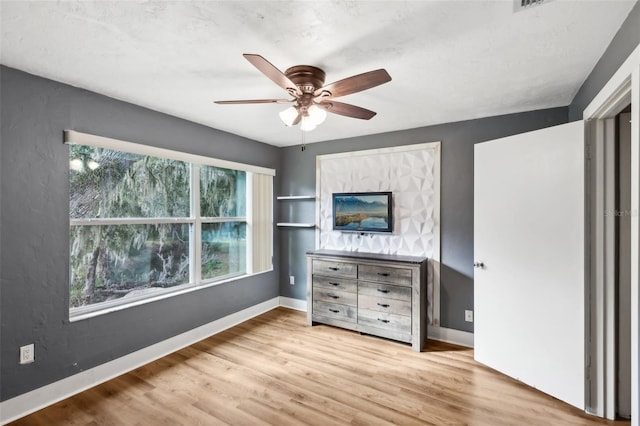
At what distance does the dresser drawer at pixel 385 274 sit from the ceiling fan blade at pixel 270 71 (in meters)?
2.04

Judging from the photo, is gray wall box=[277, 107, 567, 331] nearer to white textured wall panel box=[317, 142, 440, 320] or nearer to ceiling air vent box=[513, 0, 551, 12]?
white textured wall panel box=[317, 142, 440, 320]

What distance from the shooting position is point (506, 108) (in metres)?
2.81

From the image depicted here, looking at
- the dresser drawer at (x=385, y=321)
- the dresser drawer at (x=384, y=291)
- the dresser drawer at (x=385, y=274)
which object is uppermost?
the dresser drawer at (x=385, y=274)

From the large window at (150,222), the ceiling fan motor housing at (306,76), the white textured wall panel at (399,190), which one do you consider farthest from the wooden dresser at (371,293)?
the ceiling fan motor housing at (306,76)

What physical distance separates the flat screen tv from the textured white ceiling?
130 centimetres

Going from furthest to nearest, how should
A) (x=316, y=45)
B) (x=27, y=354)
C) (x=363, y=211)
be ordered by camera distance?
(x=363, y=211) < (x=27, y=354) < (x=316, y=45)

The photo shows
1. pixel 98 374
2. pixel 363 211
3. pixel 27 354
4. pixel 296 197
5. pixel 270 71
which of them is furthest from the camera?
pixel 296 197

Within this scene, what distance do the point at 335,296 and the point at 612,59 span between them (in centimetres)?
299

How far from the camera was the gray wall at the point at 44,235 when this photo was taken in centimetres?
198

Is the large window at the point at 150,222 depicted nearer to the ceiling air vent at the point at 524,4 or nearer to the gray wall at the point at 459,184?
the gray wall at the point at 459,184

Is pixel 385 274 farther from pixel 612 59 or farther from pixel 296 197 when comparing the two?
pixel 612 59

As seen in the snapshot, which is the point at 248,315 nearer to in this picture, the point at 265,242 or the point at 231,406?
the point at 265,242

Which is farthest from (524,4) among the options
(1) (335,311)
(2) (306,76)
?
(1) (335,311)

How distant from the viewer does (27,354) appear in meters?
2.06
